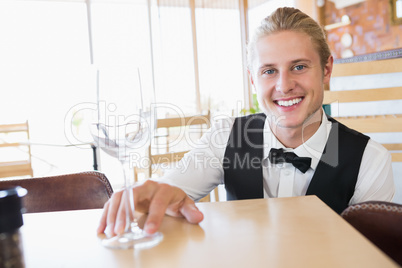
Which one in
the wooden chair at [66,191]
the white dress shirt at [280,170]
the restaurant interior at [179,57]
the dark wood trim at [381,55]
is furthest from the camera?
the dark wood trim at [381,55]

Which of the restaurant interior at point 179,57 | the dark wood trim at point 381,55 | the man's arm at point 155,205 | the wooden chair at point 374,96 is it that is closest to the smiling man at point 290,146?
the man's arm at point 155,205

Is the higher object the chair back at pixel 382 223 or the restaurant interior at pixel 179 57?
the restaurant interior at pixel 179 57

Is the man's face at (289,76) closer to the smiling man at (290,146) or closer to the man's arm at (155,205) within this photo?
the smiling man at (290,146)

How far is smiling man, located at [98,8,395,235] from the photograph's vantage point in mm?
1229

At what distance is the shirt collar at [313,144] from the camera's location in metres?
1.31

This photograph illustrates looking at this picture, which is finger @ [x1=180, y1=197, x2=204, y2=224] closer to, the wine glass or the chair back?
the wine glass

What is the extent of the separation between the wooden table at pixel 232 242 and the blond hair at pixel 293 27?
2.62 ft

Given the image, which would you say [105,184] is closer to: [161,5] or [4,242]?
[4,242]

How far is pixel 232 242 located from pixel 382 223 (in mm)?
308

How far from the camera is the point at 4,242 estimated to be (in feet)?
1.37

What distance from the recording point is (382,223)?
648 millimetres

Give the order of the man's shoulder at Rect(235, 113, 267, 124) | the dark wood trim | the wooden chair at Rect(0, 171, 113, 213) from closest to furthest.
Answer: the wooden chair at Rect(0, 171, 113, 213) → the man's shoulder at Rect(235, 113, 267, 124) → the dark wood trim

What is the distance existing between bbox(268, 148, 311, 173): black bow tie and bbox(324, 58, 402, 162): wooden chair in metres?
1.24

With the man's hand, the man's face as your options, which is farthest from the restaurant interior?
the man's hand
